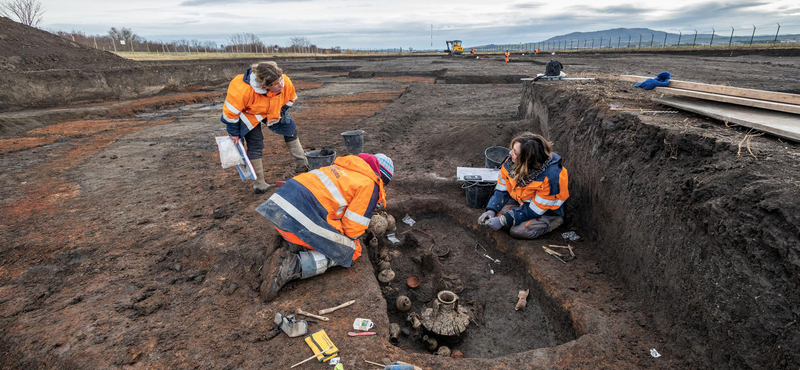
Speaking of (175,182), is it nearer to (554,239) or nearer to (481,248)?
(481,248)

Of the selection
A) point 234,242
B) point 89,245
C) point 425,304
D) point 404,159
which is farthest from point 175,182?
point 425,304

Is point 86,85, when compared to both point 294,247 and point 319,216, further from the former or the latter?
point 319,216

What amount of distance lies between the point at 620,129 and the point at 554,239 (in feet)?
4.73

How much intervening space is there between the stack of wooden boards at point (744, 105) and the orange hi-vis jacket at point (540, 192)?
1.48m

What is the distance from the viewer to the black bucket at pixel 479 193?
4906 millimetres

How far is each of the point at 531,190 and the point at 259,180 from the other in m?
3.95

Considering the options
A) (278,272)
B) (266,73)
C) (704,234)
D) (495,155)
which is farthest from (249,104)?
(704,234)

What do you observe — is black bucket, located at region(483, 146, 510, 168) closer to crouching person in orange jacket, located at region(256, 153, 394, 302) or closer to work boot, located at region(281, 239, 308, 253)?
crouching person in orange jacket, located at region(256, 153, 394, 302)

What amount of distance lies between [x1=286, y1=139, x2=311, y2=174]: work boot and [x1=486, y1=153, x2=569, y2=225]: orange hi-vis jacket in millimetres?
3485

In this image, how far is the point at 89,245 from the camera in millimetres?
4164

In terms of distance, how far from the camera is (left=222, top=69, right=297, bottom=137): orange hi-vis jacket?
4680 millimetres

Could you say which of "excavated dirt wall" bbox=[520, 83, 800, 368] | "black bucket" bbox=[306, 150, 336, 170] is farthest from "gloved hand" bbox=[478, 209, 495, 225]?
"black bucket" bbox=[306, 150, 336, 170]

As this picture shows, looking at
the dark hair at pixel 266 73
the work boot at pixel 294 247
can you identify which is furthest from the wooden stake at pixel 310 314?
the dark hair at pixel 266 73

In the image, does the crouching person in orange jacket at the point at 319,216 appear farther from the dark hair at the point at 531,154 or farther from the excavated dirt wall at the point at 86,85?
the excavated dirt wall at the point at 86,85
